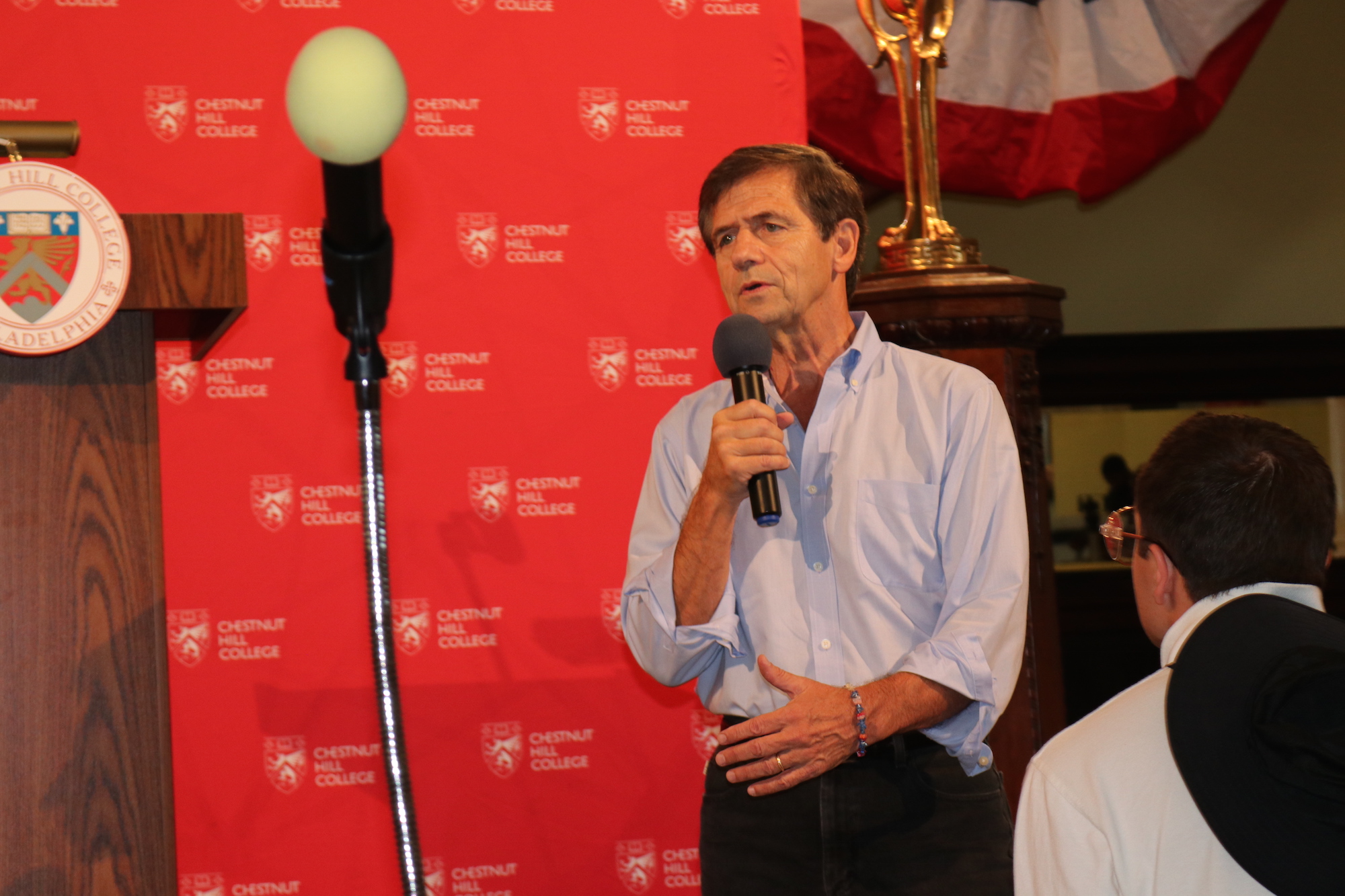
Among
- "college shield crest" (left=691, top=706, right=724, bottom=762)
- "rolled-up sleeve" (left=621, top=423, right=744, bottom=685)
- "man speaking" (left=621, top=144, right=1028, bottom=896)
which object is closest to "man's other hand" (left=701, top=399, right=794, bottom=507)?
"man speaking" (left=621, top=144, right=1028, bottom=896)

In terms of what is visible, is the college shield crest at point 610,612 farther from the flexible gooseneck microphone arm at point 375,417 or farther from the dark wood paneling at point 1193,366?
the dark wood paneling at point 1193,366

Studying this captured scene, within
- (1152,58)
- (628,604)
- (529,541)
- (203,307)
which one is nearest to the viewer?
(203,307)

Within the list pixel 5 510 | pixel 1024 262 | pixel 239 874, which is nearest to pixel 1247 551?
pixel 5 510

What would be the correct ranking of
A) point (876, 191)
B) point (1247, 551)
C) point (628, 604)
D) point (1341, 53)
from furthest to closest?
1. point (1341, 53)
2. point (876, 191)
3. point (628, 604)
4. point (1247, 551)

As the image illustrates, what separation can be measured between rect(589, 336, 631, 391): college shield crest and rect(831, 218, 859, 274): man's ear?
924 mm

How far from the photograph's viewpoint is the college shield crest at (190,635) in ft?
8.29

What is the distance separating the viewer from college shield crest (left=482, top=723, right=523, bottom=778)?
262 cm

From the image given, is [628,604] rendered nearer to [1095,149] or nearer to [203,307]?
[203,307]

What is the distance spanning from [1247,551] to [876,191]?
4122 millimetres

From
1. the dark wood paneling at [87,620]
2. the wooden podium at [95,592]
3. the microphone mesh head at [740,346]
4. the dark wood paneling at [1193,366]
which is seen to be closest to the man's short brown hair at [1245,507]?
the microphone mesh head at [740,346]

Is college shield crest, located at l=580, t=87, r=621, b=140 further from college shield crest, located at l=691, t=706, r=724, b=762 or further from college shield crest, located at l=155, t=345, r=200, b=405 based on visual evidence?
college shield crest, located at l=691, t=706, r=724, b=762

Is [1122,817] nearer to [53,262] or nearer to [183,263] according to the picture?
[183,263]

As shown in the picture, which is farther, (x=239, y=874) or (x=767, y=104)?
(x=767, y=104)

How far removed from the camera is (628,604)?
174 centimetres
